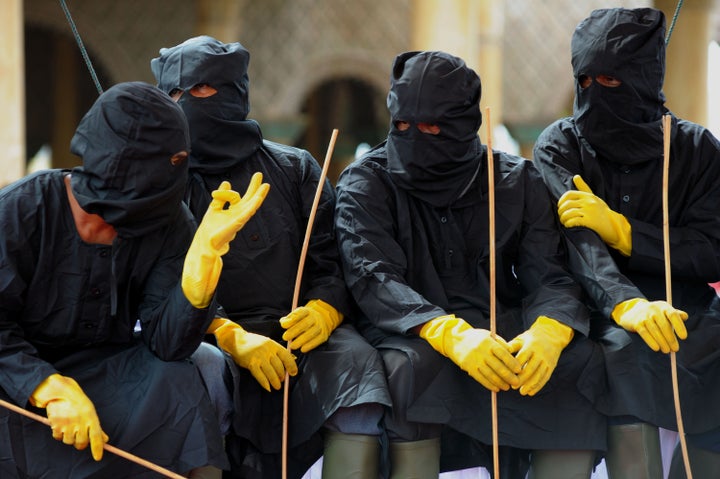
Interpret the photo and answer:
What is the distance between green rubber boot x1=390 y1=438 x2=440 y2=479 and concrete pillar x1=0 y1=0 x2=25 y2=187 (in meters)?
6.18

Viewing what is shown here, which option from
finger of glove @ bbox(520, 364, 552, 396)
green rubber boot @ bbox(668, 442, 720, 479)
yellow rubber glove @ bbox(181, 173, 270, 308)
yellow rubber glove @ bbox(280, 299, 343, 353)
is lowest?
green rubber boot @ bbox(668, 442, 720, 479)

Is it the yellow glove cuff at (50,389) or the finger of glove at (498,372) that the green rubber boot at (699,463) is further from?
the yellow glove cuff at (50,389)

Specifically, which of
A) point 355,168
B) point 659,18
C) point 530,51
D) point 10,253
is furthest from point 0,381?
point 530,51

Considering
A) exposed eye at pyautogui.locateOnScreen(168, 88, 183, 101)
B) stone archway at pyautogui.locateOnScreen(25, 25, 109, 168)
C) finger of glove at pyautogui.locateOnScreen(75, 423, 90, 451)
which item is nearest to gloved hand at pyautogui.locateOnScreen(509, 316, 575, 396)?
finger of glove at pyautogui.locateOnScreen(75, 423, 90, 451)

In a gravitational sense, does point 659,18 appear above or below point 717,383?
above

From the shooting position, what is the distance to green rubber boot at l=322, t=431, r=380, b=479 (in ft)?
12.8

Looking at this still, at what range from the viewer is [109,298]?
391cm

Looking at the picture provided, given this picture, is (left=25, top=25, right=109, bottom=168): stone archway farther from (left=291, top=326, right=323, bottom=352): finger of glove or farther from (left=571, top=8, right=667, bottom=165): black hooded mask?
(left=291, top=326, right=323, bottom=352): finger of glove

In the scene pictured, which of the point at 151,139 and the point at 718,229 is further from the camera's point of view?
the point at 718,229

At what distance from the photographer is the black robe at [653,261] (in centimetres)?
416

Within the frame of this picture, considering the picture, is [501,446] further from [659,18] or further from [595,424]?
[659,18]

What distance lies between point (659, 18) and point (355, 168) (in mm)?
1359

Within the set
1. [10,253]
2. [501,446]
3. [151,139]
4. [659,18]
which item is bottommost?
[501,446]

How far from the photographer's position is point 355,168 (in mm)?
4453
